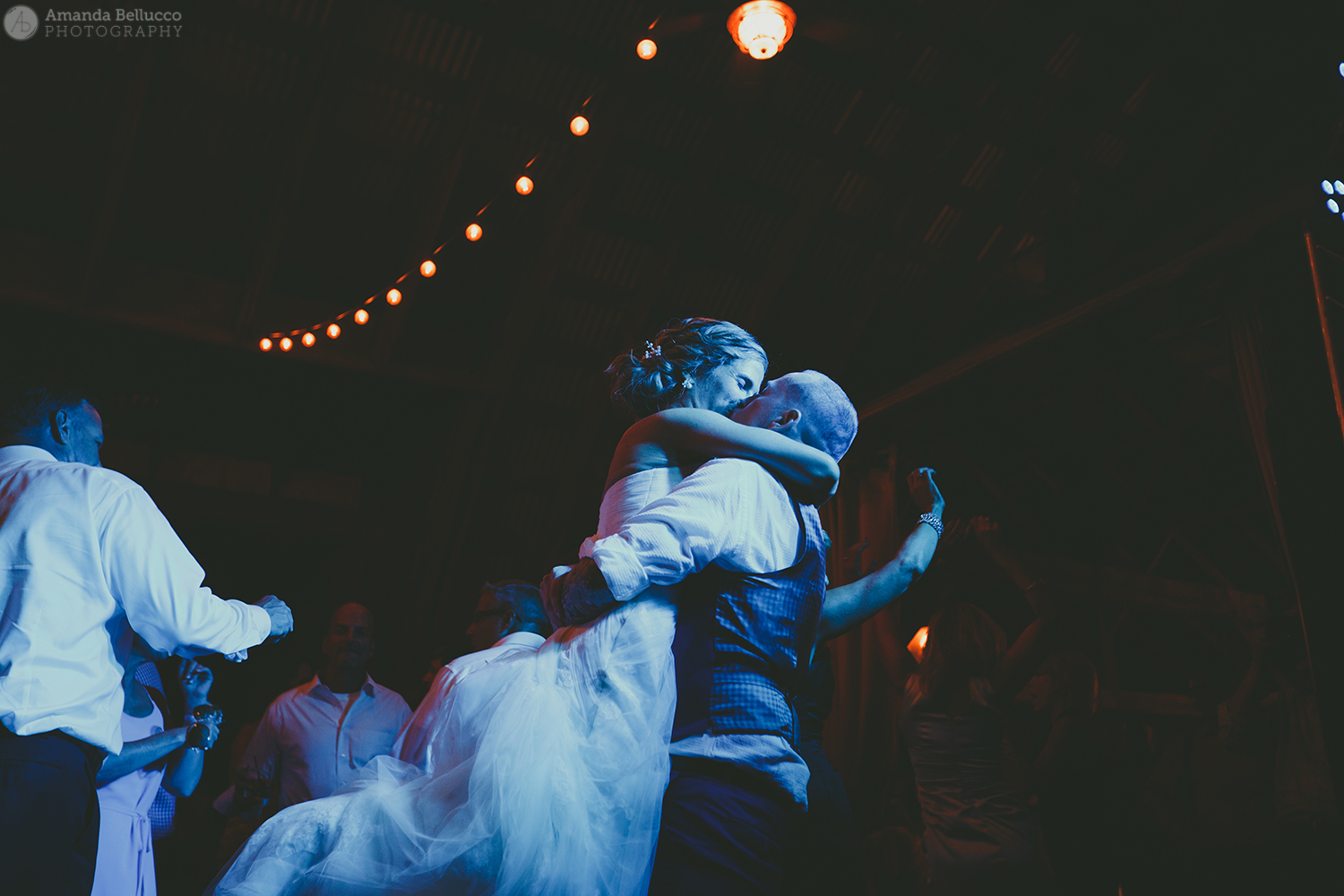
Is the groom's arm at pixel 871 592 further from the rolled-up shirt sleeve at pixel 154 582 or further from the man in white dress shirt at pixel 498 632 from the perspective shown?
the rolled-up shirt sleeve at pixel 154 582

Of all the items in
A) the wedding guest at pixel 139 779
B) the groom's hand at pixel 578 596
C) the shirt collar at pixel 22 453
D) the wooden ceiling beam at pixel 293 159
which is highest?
the wooden ceiling beam at pixel 293 159

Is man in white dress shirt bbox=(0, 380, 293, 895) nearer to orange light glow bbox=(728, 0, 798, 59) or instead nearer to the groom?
the groom

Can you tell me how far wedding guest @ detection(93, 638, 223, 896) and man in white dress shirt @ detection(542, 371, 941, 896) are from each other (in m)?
1.72

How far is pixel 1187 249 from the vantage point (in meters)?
5.13

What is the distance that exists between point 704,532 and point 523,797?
1.49ft


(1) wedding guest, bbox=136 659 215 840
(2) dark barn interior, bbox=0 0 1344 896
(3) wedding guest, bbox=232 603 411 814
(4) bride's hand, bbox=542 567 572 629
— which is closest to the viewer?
(4) bride's hand, bbox=542 567 572 629

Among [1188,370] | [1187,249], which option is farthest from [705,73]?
[1188,370]

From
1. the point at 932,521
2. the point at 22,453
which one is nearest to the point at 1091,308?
the point at 932,521

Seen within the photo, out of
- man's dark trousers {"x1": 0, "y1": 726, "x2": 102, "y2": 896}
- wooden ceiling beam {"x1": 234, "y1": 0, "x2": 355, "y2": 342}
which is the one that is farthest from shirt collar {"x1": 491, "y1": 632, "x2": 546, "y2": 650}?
wooden ceiling beam {"x1": 234, "y1": 0, "x2": 355, "y2": 342}

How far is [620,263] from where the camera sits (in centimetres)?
726

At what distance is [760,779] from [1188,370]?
675 cm

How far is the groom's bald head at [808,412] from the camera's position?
1.70 meters

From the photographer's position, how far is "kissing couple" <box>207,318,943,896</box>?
1.29 m

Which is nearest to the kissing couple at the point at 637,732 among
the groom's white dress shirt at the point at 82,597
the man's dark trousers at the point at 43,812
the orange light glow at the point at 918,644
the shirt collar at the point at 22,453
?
the man's dark trousers at the point at 43,812
